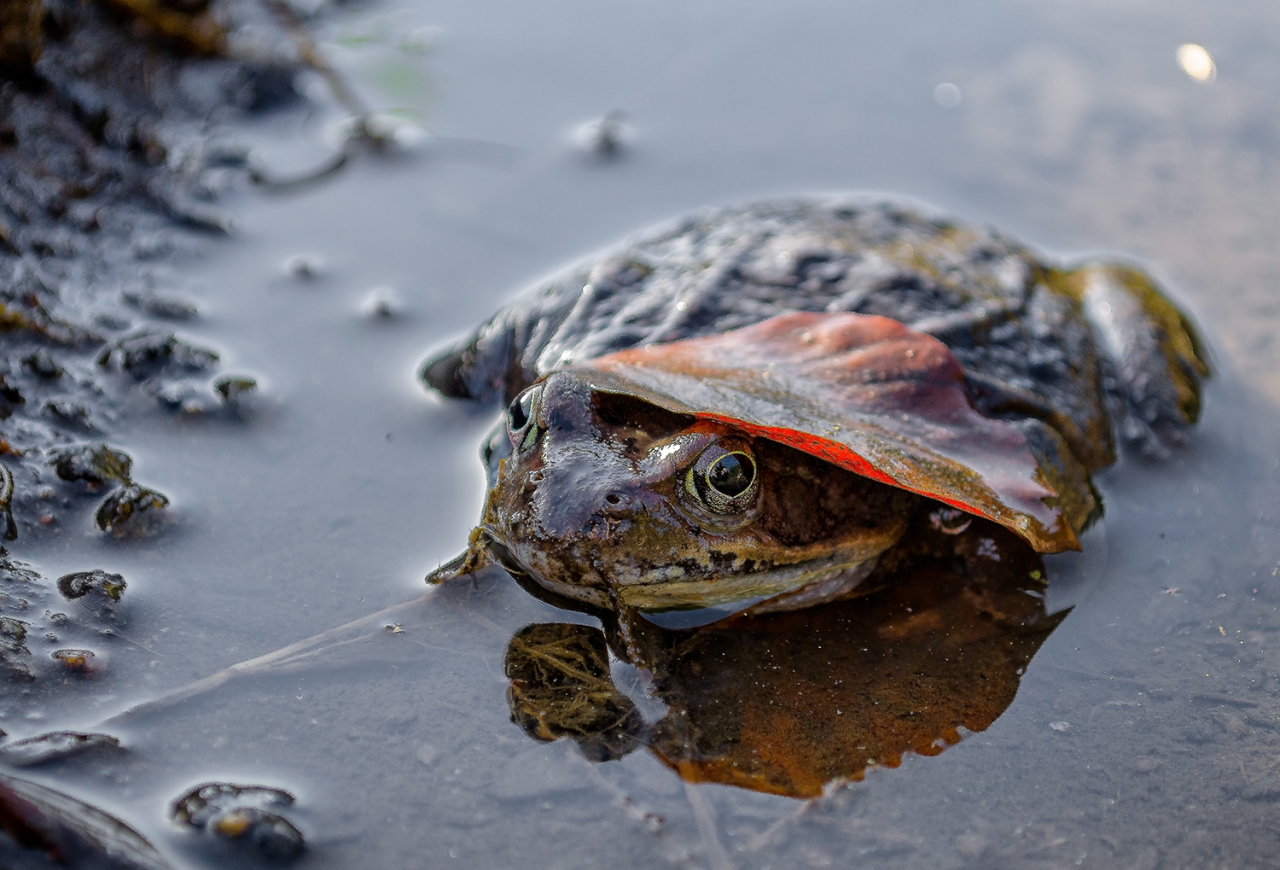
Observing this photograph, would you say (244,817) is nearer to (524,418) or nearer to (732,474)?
(524,418)

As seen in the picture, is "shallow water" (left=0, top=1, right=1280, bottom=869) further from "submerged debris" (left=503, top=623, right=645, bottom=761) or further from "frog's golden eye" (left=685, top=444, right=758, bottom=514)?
"frog's golden eye" (left=685, top=444, right=758, bottom=514)

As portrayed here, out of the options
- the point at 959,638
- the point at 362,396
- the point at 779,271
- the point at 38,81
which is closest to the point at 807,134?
the point at 779,271

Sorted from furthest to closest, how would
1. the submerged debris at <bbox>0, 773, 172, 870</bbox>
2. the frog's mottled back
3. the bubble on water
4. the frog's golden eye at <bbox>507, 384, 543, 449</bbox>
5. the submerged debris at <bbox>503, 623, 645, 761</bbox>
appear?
the bubble on water < the frog's mottled back < the frog's golden eye at <bbox>507, 384, 543, 449</bbox> < the submerged debris at <bbox>503, 623, 645, 761</bbox> < the submerged debris at <bbox>0, 773, 172, 870</bbox>

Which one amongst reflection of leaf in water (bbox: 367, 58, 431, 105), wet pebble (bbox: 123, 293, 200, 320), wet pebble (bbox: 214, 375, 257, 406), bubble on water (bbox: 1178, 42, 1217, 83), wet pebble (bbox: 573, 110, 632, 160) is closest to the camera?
wet pebble (bbox: 214, 375, 257, 406)

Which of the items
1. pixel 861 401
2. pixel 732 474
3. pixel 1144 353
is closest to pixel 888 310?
pixel 861 401

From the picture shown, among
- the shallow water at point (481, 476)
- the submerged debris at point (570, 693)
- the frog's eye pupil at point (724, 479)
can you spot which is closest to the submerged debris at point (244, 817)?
the shallow water at point (481, 476)

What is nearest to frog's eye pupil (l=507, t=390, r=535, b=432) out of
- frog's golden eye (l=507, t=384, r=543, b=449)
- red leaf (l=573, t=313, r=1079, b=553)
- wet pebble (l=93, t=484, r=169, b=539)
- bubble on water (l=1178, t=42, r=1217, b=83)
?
frog's golden eye (l=507, t=384, r=543, b=449)

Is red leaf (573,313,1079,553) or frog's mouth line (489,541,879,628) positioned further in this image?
frog's mouth line (489,541,879,628)
